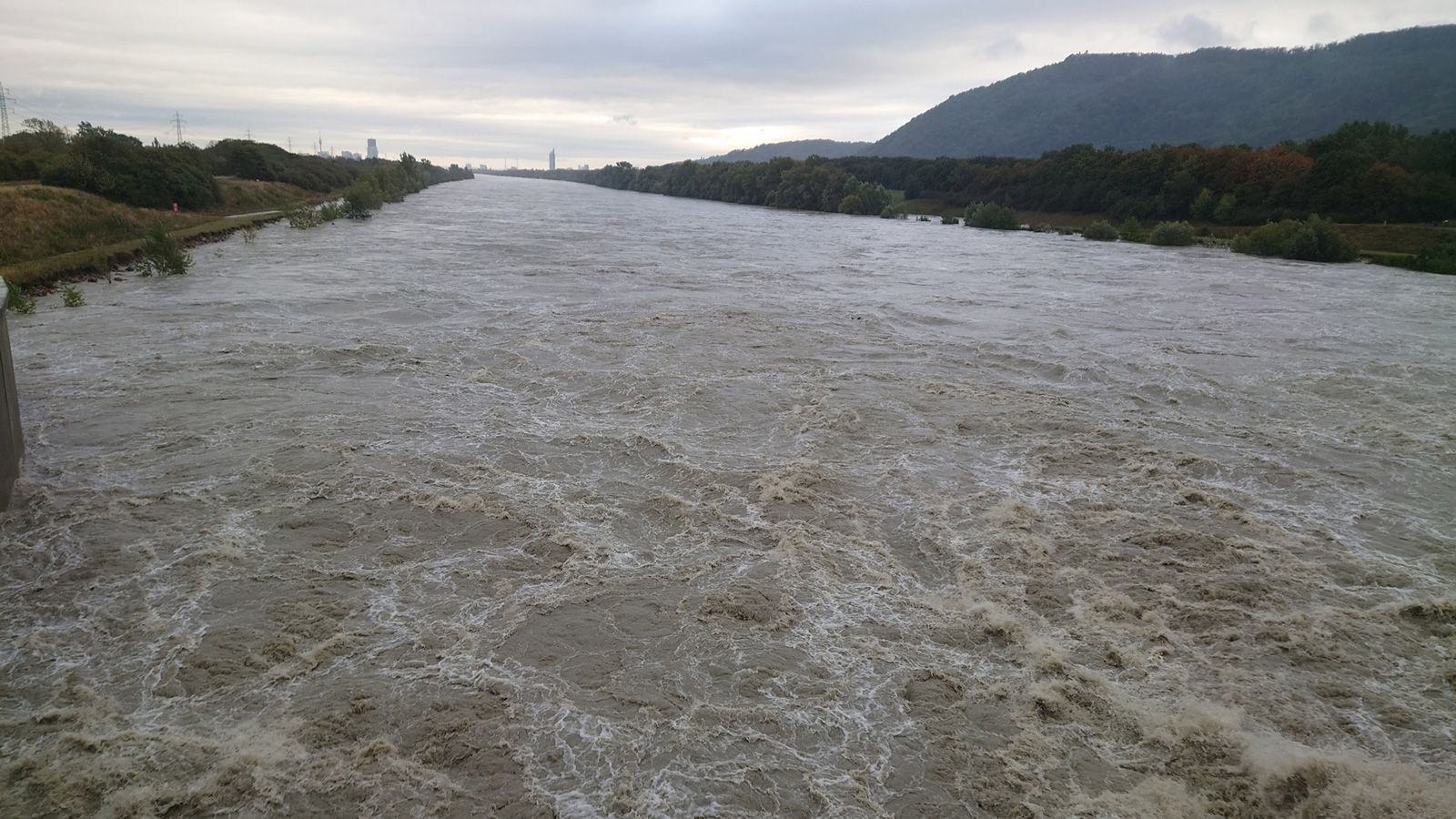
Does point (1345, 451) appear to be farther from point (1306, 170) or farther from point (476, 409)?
point (1306, 170)

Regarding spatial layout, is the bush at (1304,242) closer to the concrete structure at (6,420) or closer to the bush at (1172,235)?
the bush at (1172,235)

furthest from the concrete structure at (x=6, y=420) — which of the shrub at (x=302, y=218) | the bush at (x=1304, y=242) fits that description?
the bush at (x=1304, y=242)

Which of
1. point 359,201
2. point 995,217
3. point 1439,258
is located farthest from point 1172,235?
point 359,201

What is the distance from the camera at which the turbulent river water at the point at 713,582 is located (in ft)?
16.9

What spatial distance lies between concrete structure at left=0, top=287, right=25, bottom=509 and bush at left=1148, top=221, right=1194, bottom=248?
5590 centimetres

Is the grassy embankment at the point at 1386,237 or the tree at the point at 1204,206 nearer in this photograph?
the grassy embankment at the point at 1386,237

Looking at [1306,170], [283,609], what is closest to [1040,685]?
[283,609]

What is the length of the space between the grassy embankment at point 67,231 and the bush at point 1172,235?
5294 cm

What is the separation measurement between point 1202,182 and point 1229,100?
132772mm

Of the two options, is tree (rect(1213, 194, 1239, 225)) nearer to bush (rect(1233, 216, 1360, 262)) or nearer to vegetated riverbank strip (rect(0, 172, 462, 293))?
bush (rect(1233, 216, 1360, 262))

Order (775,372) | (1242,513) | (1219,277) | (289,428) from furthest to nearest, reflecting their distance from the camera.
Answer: (1219,277) < (775,372) < (289,428) < (1242,513)

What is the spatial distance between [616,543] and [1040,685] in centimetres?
415

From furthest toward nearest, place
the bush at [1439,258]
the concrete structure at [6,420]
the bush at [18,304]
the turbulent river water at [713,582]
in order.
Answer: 1. the bush at [1439,258]
2. the bush at [18,304]
3. the concrete structure at [6,420]
4. the turbulent river water at [713,582]

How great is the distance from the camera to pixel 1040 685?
19.7ft
